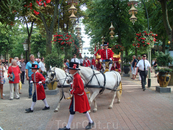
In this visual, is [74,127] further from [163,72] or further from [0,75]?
[163,72]

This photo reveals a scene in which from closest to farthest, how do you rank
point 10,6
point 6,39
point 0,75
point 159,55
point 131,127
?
point 10,6, point 131,127, point 0,75, point 159,55, point 6,39

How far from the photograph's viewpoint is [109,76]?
6.81 meters

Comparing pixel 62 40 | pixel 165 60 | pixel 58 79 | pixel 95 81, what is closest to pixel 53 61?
pixel 62 40

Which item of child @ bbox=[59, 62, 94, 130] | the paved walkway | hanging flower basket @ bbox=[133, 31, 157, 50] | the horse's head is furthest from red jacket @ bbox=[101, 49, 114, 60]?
child @ bbox=[59, 62, 94, 130]

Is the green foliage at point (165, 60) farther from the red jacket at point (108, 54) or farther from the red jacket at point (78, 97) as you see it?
the red jacket at point (78, 97)

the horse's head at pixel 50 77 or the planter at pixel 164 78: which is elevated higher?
the horse's head at pixel 50 77

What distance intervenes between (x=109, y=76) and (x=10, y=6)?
447 cm

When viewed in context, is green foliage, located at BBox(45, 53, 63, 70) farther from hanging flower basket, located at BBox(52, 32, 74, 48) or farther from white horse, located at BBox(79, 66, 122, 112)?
white horse, located at BBox(79, 66, 122, 112)

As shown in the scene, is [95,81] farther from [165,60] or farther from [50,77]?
[165,60]

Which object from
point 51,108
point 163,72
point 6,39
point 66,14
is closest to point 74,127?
point 51,108

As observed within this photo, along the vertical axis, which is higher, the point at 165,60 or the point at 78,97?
the point at 165,60

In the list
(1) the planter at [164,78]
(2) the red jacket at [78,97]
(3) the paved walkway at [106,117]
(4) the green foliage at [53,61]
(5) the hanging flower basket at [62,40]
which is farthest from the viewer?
(5) the hanging flower basket at [62,40]

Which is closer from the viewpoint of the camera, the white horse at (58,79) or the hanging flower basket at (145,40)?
the white horse at (58,79)

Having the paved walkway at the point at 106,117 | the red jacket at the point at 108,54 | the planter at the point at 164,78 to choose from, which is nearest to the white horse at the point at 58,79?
the paved walkway at the point at 106,117
